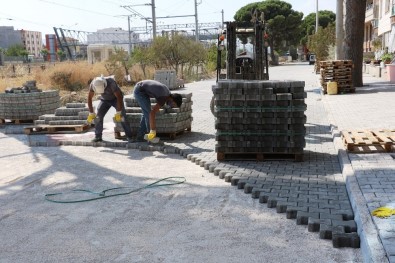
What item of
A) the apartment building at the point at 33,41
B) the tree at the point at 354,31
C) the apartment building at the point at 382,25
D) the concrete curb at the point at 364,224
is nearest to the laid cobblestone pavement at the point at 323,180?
the concrete curb at the point at 364,224

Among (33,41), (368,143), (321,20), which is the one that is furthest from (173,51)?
(33,41)

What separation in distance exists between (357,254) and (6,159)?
22.6 feet

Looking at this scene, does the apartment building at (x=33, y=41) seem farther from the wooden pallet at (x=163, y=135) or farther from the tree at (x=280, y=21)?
the wooden pallet at (x=163, y=135)

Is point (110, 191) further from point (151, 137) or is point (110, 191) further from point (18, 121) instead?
point (18, 121)

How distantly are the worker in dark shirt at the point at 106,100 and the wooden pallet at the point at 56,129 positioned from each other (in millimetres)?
1733

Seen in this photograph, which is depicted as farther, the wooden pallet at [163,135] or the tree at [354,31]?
the tree at [354,31]

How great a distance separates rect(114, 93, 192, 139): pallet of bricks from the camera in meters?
9.45

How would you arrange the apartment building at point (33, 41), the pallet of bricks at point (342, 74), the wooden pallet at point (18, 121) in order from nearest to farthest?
the wooden pallet at point (18, 121) < the pallet of bricks at point (342, 74) < the apartment building at point (33, 41)

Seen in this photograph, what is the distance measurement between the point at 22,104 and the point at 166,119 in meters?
5.71

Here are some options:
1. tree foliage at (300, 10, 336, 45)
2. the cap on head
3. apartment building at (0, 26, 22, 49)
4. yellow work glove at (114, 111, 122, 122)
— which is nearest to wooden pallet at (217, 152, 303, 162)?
yellow work glove at (114, 111, 122, 122)

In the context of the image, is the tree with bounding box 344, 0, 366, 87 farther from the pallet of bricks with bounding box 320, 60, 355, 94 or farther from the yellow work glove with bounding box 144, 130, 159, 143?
the yellow work glove with bounding box 144, 130, 159, 143

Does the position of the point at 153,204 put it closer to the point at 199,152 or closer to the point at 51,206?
the point at 51,206

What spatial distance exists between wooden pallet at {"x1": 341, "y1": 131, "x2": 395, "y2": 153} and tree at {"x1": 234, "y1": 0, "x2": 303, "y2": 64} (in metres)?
54.5

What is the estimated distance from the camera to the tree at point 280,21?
61219 mm
